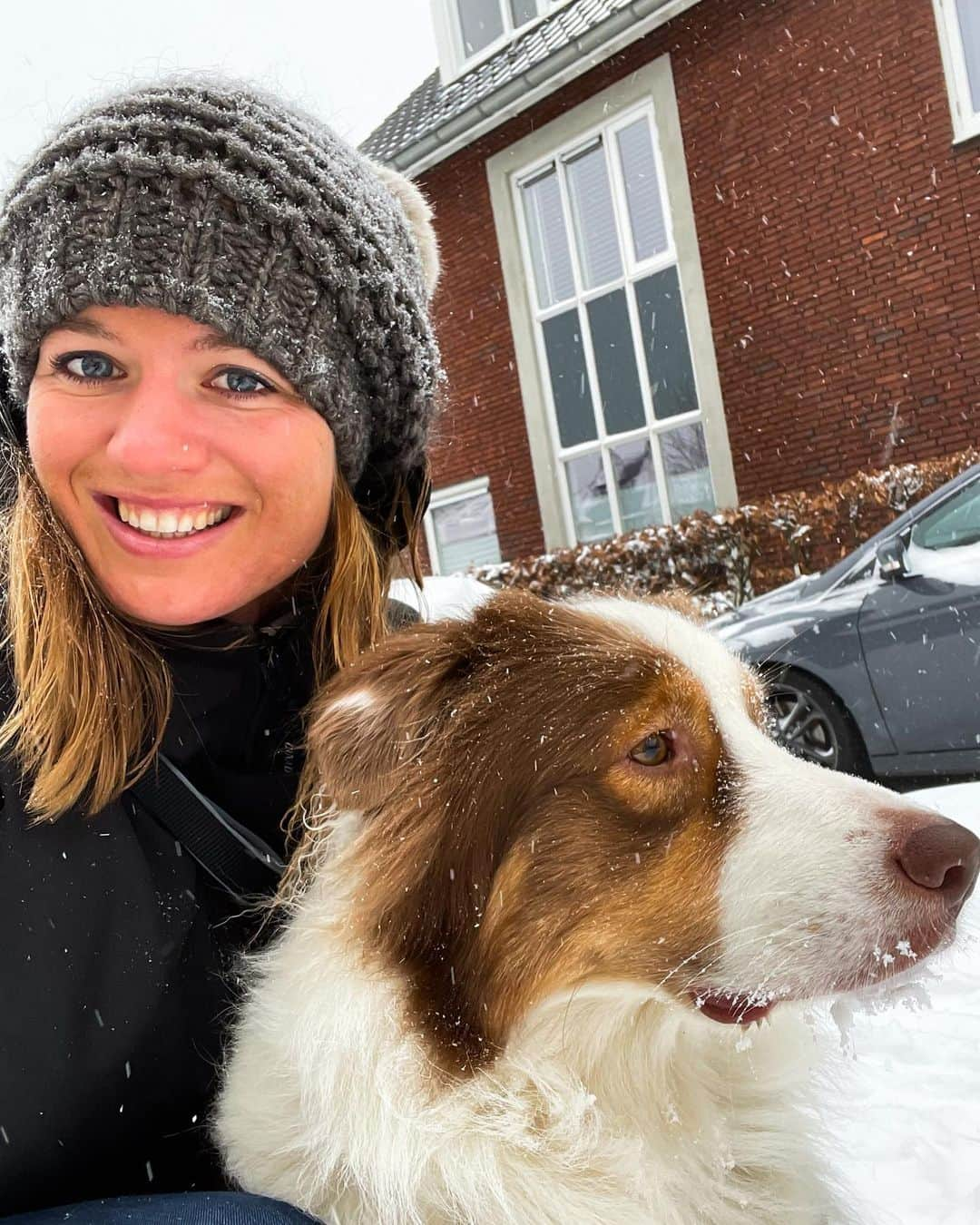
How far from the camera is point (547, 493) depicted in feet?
43.3

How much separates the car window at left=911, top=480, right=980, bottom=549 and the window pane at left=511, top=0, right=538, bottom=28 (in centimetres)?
993

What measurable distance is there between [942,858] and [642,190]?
1134cm

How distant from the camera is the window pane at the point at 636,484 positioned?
1241cm

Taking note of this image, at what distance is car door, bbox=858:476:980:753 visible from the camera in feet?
18.5

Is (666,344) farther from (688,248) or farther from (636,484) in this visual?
(636,484)

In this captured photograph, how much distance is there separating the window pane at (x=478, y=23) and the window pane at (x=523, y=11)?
0.70 feet

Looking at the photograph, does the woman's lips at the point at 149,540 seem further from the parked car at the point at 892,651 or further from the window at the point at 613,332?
the window at the point at 613,332

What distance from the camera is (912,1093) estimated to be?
314 cm

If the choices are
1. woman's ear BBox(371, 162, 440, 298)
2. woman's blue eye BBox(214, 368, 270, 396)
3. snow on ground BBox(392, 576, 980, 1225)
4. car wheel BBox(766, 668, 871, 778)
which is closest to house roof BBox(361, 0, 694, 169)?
car wheel BBox(766, 668, 871, 778)

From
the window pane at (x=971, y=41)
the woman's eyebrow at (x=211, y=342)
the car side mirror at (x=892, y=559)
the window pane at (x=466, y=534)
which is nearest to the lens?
the woman's eyebrow at (x=211, y=342)

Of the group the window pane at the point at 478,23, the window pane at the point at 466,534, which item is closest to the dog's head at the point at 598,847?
the window pane at the point at 466,534

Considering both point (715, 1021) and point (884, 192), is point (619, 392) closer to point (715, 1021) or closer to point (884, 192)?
point (884, 192)

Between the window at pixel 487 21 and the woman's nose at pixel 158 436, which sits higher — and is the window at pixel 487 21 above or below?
above

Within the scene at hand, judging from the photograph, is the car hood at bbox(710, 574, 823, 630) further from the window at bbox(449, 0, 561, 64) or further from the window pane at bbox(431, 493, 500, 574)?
the window at bbox(449, 0, 561, 64)
